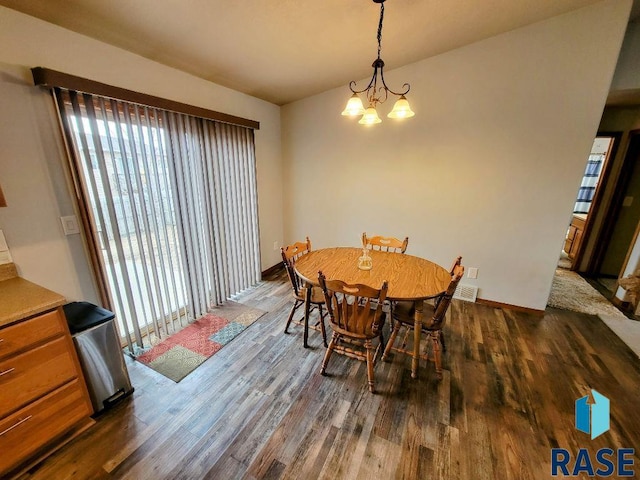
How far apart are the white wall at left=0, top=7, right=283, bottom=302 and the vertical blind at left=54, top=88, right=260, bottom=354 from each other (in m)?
0.12

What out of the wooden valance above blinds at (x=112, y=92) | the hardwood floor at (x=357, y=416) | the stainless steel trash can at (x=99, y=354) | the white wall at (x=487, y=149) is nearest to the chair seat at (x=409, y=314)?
the hardwood floor at (x=357, y=416)

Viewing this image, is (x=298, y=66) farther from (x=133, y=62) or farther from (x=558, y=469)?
(x=558, y=469)

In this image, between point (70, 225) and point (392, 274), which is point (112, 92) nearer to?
point (70, 225)

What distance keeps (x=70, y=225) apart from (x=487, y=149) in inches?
145

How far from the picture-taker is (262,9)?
1.66 metres

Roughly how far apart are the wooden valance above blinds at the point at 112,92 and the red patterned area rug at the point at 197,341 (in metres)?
1.99

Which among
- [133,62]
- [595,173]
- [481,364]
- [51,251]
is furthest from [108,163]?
[595,173]

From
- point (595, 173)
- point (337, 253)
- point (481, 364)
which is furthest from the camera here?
point (595, 173)

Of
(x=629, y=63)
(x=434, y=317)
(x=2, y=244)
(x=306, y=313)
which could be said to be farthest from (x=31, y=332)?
(x=629, y=63)

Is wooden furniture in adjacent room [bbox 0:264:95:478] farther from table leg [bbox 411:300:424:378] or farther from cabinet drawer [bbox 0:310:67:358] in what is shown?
table leg [bbox 411:300:424:378]

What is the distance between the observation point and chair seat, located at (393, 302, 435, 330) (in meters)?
1.84

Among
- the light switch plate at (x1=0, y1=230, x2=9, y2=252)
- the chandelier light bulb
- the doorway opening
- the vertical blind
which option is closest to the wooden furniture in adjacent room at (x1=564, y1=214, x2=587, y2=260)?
the doorway opening

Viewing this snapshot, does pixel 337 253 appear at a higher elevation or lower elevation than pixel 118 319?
higher

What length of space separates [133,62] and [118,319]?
6.65ft
